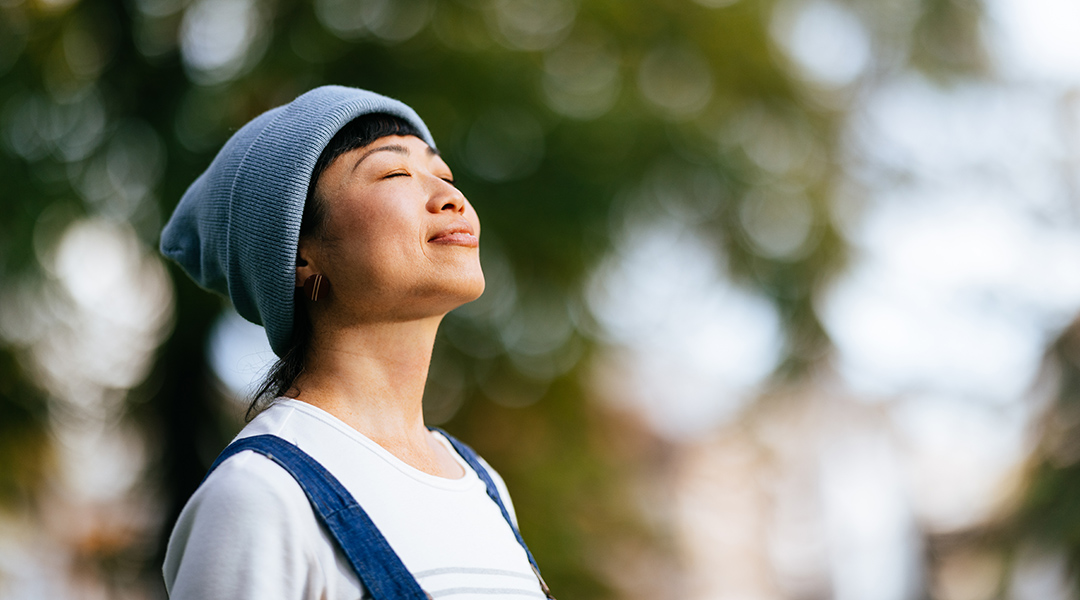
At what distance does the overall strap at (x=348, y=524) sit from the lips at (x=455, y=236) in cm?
42

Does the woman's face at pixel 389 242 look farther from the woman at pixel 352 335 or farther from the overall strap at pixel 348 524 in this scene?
the overall strap at pixel 348 524

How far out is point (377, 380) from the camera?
1.42m

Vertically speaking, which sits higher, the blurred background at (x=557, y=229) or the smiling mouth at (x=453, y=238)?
the smiling mouth at (x=453, y=238)

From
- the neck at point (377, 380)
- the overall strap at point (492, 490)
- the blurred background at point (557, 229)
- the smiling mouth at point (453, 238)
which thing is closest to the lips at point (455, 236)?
the smiling mouth at point (453, 238)

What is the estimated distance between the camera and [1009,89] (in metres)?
7.21

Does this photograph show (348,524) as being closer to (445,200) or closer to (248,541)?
(248,541)

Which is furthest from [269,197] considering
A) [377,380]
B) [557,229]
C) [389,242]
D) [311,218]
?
[557,229]

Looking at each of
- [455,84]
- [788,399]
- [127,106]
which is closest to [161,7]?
[127,106]

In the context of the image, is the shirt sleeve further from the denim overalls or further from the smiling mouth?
the smiling mouth

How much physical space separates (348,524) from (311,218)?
54cm

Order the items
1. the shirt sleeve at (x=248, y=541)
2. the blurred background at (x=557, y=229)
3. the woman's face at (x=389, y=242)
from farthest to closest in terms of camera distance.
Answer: the blurred background at (x=557, y=229) < the woman's face at (x=389, y=242) < the shirt sleeve at (x=248, y=541)

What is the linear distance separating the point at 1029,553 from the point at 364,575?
5683 millimetres

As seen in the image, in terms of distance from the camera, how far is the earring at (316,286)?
143 centimetres

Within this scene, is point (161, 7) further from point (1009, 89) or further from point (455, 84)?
point (1009, 89)
